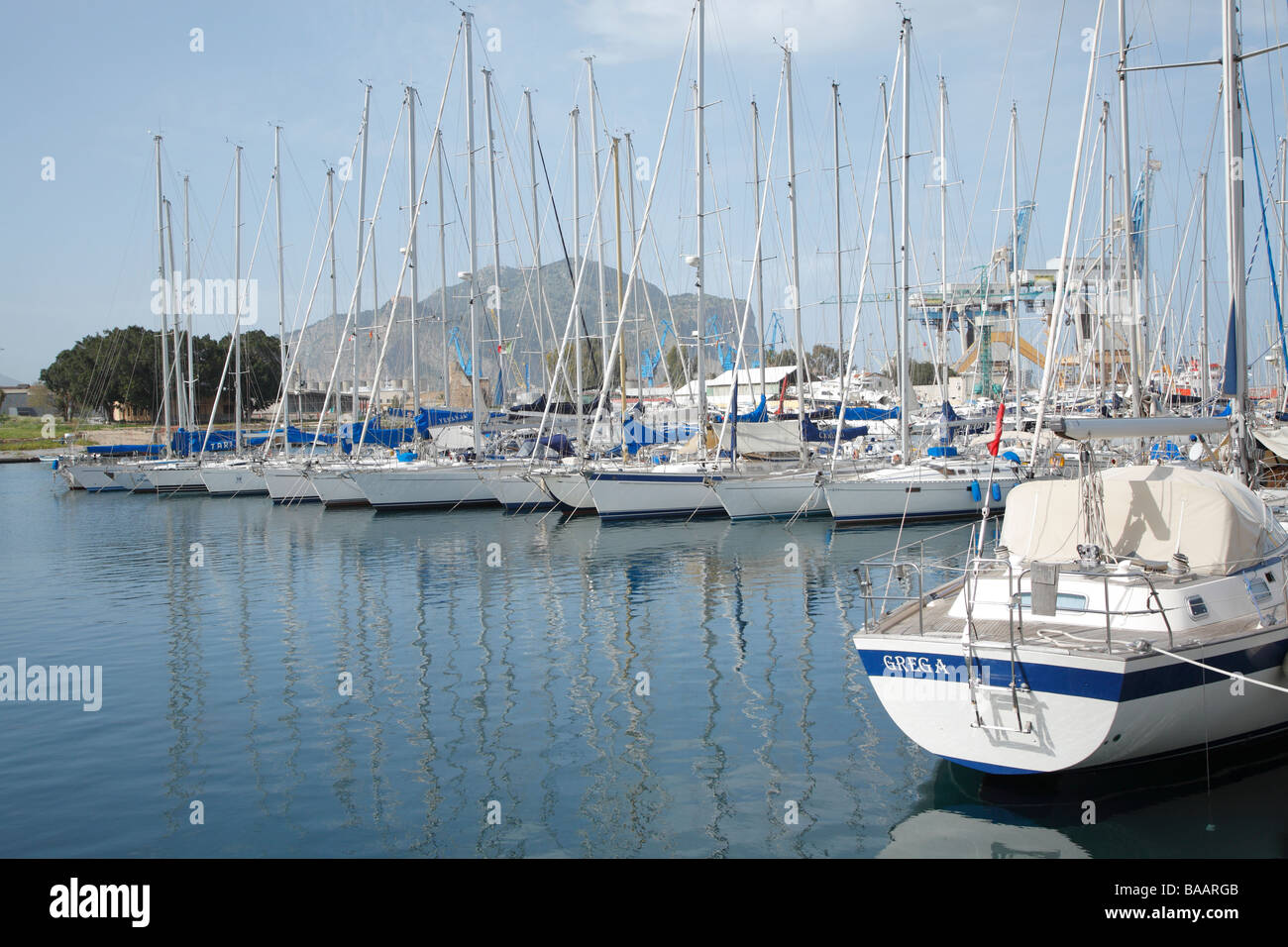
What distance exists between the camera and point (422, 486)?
44.1m

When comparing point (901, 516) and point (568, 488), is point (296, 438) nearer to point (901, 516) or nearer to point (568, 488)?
point (568, 488)

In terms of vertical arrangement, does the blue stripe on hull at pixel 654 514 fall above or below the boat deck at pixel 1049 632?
below

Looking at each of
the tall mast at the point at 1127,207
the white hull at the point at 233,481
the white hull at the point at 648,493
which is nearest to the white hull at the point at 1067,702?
the tall mast at the point at 1127,207

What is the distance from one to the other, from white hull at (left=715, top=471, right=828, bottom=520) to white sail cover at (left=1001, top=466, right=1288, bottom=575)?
23252 millimetres

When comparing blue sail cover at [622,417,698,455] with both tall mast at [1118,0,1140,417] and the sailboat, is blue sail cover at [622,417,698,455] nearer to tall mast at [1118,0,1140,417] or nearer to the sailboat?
tall mast at [1118,0,1140,417]

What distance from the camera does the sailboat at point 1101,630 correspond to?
9.70 m

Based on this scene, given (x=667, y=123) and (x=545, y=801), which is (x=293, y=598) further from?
(x=667, y=123)

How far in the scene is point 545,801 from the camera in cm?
1100

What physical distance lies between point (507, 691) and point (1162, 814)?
29.9 ft

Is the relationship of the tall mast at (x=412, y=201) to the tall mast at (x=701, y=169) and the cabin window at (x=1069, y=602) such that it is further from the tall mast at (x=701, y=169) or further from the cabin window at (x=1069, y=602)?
the cabin window at (x=1069, y=602)

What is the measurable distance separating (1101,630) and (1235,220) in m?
7.60

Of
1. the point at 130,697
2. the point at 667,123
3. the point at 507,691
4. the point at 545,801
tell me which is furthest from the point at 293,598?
the point at 667,123

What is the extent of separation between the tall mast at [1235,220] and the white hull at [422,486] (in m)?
33.8

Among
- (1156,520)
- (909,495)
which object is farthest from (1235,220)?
(909,495)
